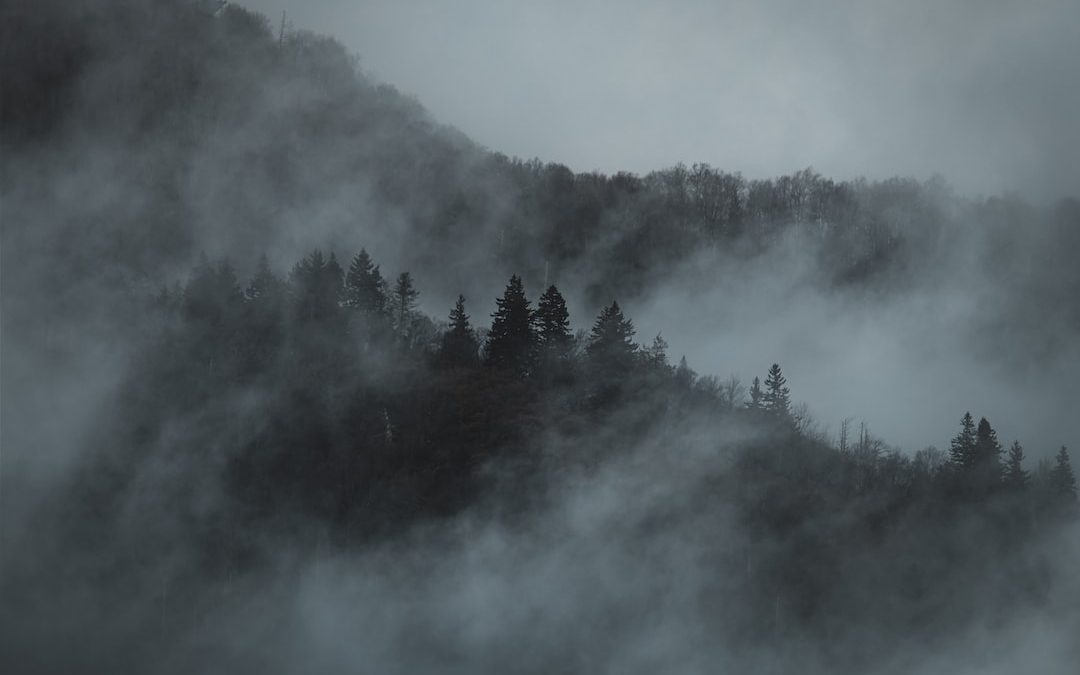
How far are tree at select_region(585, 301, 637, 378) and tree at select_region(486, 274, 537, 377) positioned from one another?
3.22 m

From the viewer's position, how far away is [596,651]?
4656 centimetres

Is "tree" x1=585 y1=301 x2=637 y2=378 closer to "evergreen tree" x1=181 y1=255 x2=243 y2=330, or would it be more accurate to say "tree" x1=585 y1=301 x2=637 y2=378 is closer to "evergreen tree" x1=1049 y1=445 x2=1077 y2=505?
"evergreen tree" x1=181 y1=255 x2=243 y2=330

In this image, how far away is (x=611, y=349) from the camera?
174ft

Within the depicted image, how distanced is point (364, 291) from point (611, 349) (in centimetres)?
1438

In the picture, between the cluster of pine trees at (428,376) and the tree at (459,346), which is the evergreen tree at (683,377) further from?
the tree at (459,346)

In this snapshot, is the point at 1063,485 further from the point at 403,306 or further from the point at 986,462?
the point at 403,306

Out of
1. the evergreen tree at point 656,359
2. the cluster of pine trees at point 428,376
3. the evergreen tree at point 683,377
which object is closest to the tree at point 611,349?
the cluster of pine trees at point 428,376

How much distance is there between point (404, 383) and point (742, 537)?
18627 millimetres

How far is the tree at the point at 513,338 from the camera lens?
53688 millimetres

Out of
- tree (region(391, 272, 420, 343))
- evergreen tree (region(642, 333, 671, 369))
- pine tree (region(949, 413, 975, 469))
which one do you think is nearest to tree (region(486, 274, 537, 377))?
tree (region(391, 272, 420, 343))

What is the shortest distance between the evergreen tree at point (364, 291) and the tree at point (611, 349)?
475 inches

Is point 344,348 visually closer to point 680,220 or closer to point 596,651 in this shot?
point 596,651

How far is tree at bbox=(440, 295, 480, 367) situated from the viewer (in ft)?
177

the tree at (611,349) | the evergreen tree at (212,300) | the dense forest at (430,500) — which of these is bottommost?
the dense forest at (430,500)
